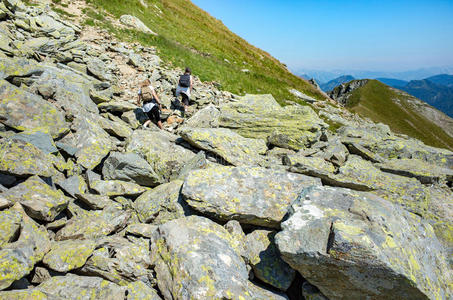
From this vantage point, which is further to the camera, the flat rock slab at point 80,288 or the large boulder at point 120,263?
the large boulder at point 120,263

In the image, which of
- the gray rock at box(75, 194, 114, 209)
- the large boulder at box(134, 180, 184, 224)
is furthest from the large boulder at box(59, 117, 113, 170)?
the large boulder at box(134, 180, 184, 224)

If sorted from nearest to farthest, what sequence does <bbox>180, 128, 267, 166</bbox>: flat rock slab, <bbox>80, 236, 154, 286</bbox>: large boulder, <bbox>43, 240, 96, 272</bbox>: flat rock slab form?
<bbox>43, 240, 96, 272</bbox>: flat rock slab < <bbox>80, 236, 154, 286</bbox>: large boulder < <bbox>180, 128, 267, 166</bbox>: flat rock slab

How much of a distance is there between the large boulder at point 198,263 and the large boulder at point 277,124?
7.75 meters

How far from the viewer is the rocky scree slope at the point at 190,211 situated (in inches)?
223

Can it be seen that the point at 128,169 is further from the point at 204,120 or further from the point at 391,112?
the point at 391,112

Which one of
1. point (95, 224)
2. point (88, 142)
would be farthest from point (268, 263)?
point (88, 142)

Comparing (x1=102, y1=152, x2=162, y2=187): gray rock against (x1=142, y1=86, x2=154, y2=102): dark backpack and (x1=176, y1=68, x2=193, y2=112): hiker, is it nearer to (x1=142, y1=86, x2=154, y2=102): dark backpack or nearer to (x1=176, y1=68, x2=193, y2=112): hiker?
(x1=142, y1=86, x2=154, y2=102): dark backpack

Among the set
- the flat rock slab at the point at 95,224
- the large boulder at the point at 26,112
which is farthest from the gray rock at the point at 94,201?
the large boulder at the point at 26,112

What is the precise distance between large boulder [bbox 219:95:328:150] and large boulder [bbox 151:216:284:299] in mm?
7749

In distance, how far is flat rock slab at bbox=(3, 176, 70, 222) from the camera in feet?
21.2

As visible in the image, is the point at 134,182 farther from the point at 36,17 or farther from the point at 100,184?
the point at 36,17

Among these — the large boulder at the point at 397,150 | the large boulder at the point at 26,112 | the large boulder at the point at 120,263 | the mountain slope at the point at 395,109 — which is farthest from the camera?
the mountain slope at the point at 395,109

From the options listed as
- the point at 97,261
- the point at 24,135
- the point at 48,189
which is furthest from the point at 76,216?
the point at 24,135

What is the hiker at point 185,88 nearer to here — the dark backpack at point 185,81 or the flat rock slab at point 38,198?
the dark backpack at point 185,81
